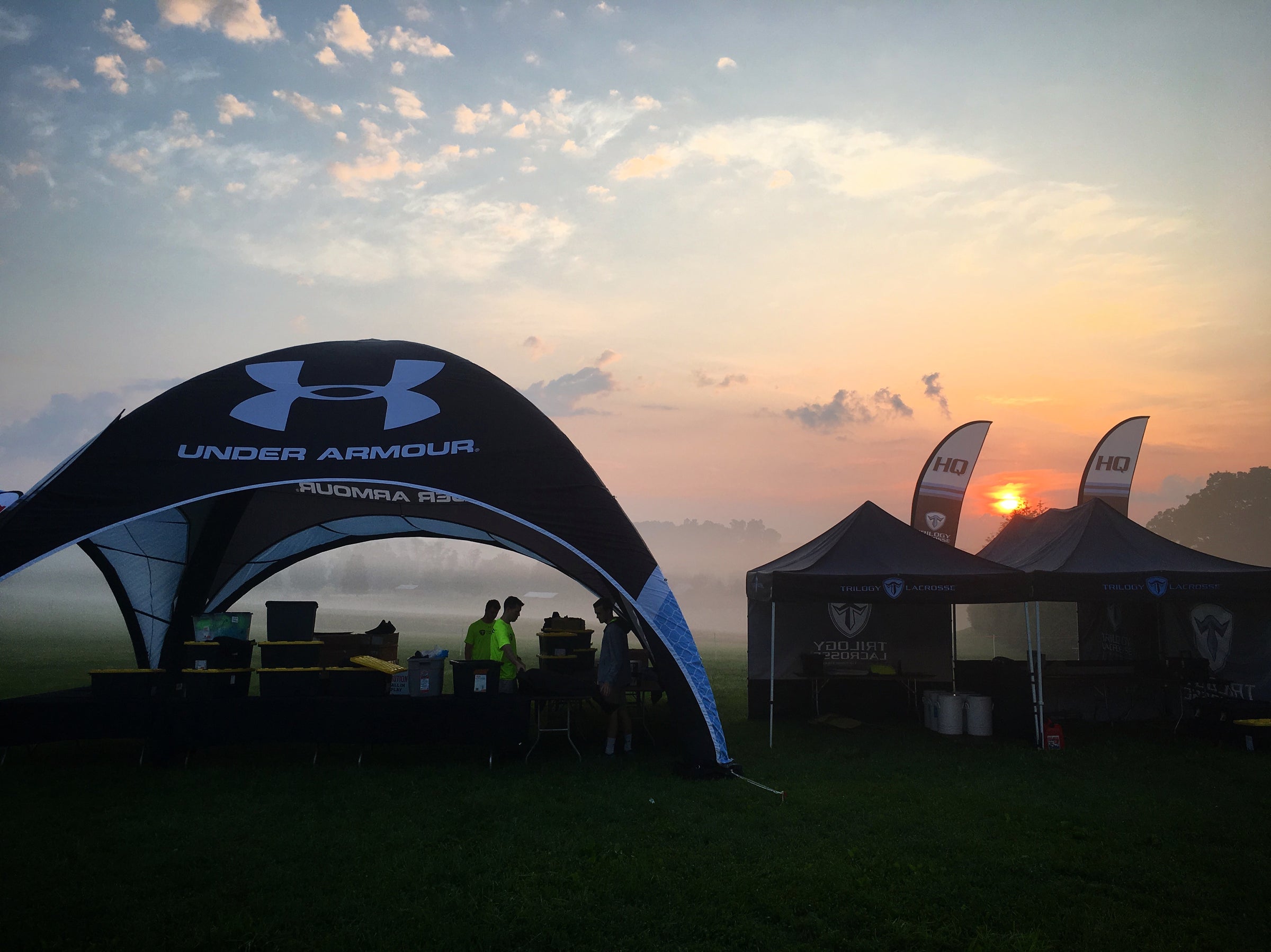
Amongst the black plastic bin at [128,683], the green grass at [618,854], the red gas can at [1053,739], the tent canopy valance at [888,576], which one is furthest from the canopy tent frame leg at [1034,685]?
the black plastic bin at [128,683]

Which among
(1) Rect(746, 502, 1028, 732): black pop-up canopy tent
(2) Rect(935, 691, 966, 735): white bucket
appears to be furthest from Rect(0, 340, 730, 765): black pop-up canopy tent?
(2) Rect(935, 691, 966, 735): white bucket

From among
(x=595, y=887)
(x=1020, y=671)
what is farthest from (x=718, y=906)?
(x=1020, y=671)

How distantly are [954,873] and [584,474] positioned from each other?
14.8ft

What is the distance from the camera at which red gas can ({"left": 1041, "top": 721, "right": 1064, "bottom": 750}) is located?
8.95 metres

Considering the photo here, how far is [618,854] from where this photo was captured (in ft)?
16.7

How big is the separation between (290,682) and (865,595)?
610cm

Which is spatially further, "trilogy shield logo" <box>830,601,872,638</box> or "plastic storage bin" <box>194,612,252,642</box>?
"trilogy shield logo" <box>830,601,872,638</box>

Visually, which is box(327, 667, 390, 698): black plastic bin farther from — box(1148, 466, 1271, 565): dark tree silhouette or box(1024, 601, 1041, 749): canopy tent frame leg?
box(1148, 466, 1271, 565): dark tree silhouette

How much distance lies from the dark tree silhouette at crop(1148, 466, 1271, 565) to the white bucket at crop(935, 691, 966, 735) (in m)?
80.0

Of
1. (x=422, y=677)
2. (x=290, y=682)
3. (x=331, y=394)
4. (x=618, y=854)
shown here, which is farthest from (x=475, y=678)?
(x=331, y=394)

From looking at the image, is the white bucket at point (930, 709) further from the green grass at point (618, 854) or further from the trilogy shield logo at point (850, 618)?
the green grass at point (618, 854)

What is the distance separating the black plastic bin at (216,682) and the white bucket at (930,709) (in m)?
7.94

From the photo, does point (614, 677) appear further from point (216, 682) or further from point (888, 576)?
point (216, 682)

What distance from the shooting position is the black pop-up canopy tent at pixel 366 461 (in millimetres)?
7152
